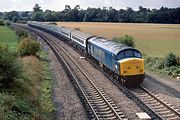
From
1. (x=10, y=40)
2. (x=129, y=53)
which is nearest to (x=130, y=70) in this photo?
(x=129, y=53)

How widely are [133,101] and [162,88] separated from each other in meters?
4.76

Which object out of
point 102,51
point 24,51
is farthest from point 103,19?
point 102,51

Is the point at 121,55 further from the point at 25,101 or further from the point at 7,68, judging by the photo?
the point at 25,101

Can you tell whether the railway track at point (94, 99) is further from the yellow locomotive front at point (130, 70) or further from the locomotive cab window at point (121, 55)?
the locomotive cab window at point (121, 55)

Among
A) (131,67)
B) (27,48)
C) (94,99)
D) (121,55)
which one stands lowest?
(94,99)

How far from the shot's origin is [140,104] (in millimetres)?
21000

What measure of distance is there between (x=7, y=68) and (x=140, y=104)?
800 cm

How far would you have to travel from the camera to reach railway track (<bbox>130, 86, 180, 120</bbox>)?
61.1 ft

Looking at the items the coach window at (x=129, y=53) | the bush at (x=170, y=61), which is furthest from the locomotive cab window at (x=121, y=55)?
the bush at (x=170, y=61)

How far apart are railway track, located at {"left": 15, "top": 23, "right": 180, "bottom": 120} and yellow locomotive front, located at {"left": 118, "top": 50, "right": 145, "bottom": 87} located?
54 cm

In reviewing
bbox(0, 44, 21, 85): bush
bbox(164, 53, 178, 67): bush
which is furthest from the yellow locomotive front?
bbox(164, 53, 178, 67): bush

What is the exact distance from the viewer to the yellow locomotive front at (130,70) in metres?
A: 24.9

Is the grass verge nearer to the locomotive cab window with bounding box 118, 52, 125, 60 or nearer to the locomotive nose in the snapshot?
the locomotive nose

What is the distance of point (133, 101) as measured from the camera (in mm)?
21734
